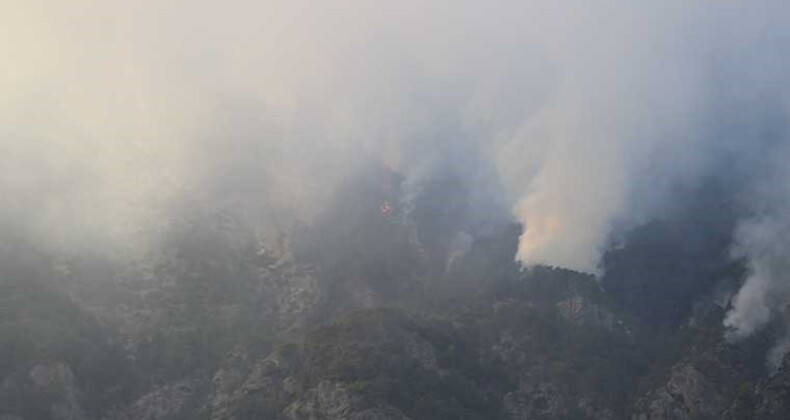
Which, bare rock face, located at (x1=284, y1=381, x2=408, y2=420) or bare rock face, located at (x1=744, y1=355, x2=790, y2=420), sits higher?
bare rock face, located at (x1=744, y1=355, x2=790, y2=420)

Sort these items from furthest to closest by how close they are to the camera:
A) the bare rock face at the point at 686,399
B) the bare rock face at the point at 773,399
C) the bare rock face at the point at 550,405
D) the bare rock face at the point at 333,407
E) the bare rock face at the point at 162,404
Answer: the bare rock face at the point at 162,404 → the bare rock face at the point at 550,405 → the bare rock face at the point at 686,399 → the bare rock face at the point at 333,407 → the bare rock face at the point at 773,399

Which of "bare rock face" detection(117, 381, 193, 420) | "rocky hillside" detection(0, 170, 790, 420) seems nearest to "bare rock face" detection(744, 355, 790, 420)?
"rocky hillside" detection(0, 170, 790, 420)

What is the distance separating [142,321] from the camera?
186m

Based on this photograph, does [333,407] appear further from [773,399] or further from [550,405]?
[773,399]

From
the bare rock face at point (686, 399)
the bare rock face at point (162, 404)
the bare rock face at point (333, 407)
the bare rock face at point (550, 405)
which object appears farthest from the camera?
the bare rock face at point (162, 404)

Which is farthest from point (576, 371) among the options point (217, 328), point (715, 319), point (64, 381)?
point (64, 381)

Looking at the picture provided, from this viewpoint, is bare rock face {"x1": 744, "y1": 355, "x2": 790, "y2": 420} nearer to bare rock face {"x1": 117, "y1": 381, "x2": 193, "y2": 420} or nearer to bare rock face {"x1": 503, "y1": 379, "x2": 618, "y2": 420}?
bare rock face {"x1": 503, "y1": 379, "x2": 618, "y2": 420}

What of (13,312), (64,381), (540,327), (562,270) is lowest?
(64,381)

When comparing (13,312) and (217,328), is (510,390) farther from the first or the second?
(13,312)

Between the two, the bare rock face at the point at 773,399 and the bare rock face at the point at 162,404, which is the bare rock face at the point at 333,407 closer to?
the bare rock face at the point at 162,404

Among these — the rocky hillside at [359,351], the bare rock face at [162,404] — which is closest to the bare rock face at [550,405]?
the rocky hillside at [359,351]

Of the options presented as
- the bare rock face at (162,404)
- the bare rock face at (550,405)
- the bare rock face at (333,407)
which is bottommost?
the bare rock face at (333,407)

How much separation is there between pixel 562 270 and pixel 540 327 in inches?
620

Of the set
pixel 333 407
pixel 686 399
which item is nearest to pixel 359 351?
pixel 333 407
